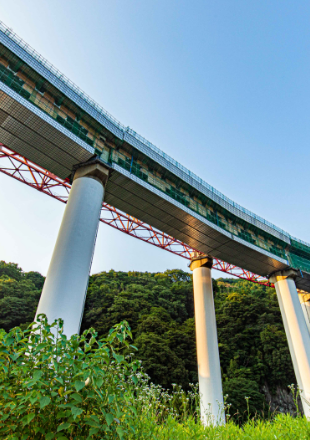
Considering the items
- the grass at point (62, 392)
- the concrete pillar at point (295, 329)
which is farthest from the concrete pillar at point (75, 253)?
the concrete pillar at point (295, 329)

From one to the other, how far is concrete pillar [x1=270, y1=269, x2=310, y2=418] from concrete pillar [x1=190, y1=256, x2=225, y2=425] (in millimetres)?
7361

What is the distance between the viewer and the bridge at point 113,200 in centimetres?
1457

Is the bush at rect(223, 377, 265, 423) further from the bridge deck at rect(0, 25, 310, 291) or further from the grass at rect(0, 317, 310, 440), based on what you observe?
the grass at rect(0, 317, 310, 440)

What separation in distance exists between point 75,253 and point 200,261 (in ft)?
51.6

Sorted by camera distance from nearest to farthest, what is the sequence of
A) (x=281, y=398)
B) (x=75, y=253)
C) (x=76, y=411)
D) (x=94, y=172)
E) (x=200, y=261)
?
(x=76, y=411), (x=75, y=253), (x=94, y=172), (x=200, y=261), (x=281, y=398)

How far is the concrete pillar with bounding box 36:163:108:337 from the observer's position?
1288cm

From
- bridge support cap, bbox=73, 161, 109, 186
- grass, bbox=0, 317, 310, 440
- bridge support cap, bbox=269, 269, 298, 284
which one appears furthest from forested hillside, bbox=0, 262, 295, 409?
grass, bbox=0, 317, 310, 440

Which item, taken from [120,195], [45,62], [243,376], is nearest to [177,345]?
[243,376]

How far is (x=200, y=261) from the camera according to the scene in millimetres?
27203

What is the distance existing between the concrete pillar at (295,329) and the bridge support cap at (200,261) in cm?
805

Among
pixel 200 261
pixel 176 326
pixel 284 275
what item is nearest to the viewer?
pixel 200 261

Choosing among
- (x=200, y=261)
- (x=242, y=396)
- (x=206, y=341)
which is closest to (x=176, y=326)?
(x=242, y=396)

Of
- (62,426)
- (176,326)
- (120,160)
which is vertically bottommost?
(62,426)

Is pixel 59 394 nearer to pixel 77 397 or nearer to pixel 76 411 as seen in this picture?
pixel 77 397
